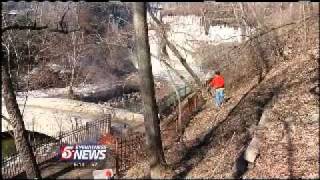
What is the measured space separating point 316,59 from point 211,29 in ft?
78.8

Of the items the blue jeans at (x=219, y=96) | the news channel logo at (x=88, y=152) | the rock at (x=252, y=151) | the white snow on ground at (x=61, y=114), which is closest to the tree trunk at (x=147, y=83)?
the news channel logo at (x=88, y=152)

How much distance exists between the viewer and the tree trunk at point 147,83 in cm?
1033

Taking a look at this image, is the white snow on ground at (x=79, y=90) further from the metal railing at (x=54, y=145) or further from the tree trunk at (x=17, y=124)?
the tree trunk at (x=17, y=124)

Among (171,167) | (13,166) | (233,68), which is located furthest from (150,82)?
(233,68)

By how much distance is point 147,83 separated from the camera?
1046 centimetres

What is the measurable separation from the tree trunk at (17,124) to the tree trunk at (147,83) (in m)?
2.89

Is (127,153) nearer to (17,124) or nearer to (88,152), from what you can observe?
(88,152)

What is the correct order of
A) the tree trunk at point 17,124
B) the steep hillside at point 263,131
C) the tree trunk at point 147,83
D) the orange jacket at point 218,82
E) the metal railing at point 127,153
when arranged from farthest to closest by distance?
the orange jacket at point 218,82, the metal railing at point 127,153, the tree trunk at point 17,124, the steep hillside at point 263,131, the tree trunk at point 147,83

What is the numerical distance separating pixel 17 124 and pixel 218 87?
9.22 metres

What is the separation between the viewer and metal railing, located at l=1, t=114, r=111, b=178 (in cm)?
1803

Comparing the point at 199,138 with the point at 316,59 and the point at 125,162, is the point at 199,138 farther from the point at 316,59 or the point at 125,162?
the point at 316,59

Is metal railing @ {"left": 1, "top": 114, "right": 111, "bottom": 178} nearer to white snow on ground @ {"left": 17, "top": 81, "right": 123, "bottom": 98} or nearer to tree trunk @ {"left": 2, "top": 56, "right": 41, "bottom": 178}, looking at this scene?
tree trunk @ {"left": 2, "top": 56, "right": 41, "bottom": 178}

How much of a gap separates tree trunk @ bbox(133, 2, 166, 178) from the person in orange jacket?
789 cm

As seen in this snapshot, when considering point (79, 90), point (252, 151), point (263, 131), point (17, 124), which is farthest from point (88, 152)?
point (79, 90)
